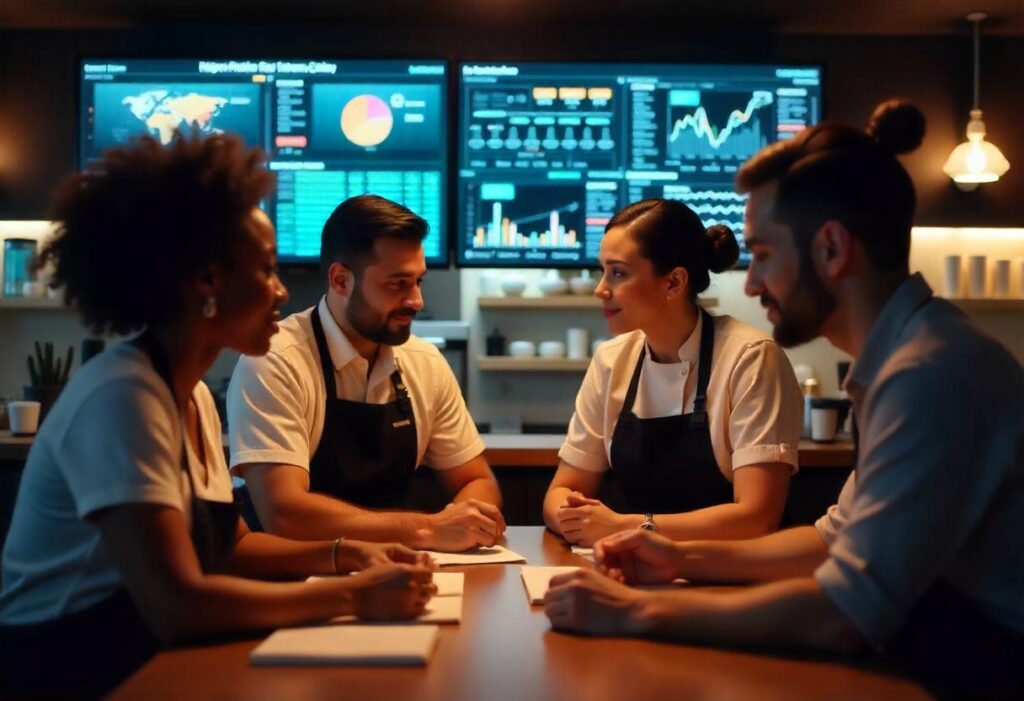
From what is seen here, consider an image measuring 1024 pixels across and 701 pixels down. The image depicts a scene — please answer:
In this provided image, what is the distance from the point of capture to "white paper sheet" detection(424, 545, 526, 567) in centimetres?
194

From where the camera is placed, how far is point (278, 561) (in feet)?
5.86

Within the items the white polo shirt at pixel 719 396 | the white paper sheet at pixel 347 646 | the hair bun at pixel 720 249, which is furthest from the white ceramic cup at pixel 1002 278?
the white paper sheet at pixel 347 646

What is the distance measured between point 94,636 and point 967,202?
11.7 ft

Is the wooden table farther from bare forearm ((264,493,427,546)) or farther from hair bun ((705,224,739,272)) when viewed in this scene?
hair bun ((705,224,739,272))

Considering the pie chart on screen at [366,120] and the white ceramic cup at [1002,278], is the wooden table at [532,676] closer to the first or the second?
the pie chart on screen at [366,120]

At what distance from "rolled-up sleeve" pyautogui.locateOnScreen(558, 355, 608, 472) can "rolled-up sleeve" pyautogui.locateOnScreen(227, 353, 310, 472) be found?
0.64 meters

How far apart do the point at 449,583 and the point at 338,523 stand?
0.43 metres

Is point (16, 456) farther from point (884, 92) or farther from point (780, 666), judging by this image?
point (884, 92)

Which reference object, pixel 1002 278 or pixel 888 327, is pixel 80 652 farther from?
pixel 1002 278

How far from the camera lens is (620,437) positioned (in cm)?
243

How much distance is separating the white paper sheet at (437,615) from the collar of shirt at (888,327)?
676 mm

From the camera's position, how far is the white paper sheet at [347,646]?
129 cm

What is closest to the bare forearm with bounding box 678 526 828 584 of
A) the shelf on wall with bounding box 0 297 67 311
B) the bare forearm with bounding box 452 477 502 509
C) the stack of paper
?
the stack of paper

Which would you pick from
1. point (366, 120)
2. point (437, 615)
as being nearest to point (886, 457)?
point (437, 615)
